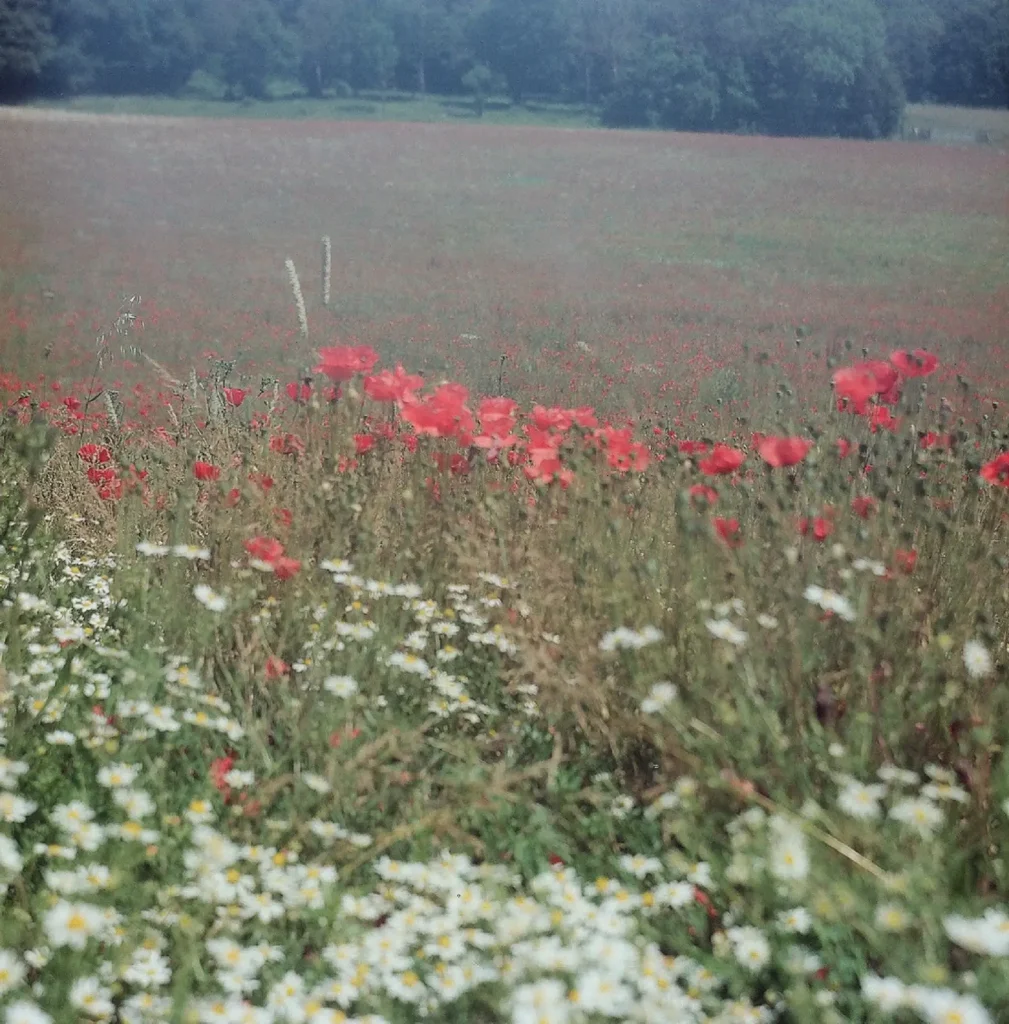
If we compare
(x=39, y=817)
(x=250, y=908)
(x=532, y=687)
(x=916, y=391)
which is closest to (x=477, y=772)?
(x=532, y=687)

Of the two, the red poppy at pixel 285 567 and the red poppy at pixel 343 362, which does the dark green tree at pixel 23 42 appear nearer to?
the red poppy at pixel 343 362

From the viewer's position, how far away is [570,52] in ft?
15.4

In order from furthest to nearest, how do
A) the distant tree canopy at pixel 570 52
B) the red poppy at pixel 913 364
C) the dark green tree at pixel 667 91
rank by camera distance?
the dark green tree at pixel 667 91
the distant tree canopy at pixel 570 52
the red poppy at pixel 913 364

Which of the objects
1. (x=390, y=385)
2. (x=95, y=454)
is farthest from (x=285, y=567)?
(x=95, y=454)

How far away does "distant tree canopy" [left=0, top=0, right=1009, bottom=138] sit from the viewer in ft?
14.2

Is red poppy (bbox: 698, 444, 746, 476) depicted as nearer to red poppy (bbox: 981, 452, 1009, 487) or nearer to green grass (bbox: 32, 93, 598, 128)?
red poppy (bbox: 981, 452, 1009, 487)

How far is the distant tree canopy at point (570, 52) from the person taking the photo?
4340mm

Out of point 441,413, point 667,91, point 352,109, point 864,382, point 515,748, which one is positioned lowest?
point 515,748

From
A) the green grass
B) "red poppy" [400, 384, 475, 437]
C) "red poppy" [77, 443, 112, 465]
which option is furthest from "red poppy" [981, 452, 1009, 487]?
the green grass

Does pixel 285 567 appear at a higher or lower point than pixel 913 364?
lower

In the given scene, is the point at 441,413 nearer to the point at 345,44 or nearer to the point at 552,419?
the point at 552,419

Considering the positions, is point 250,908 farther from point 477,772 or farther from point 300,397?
point 300,397

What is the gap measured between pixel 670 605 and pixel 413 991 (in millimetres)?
915

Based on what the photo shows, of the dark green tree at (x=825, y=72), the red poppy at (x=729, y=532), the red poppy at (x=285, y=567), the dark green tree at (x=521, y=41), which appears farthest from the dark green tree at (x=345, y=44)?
the red poppy at (x=729, y=532)
